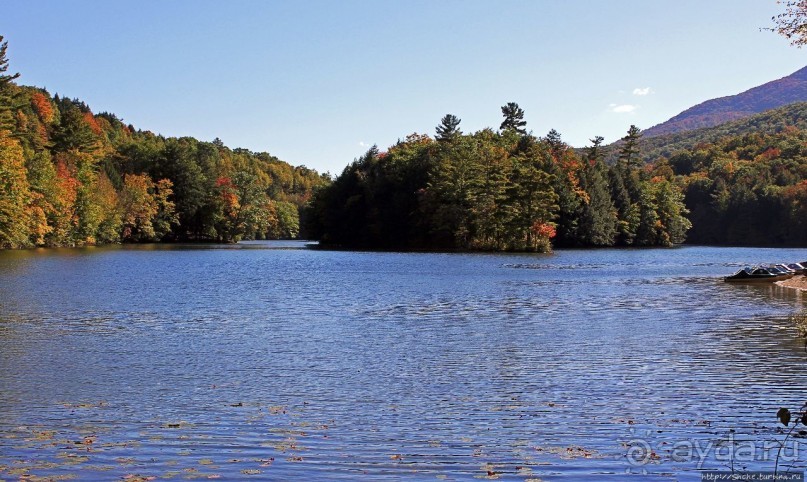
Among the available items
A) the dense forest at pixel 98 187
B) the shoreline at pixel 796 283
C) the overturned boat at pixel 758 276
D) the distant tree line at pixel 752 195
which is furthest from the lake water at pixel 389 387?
the distant tree line at pixel 752 195

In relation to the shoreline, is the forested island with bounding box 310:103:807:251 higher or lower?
higher

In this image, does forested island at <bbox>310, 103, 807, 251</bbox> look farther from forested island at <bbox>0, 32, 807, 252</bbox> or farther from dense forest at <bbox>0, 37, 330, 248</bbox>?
dense forest at <bbox>0, 37, 330, 248</bbox>

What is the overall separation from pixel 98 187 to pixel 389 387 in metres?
97.8

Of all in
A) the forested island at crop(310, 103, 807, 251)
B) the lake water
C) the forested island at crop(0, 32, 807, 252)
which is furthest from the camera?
the forested island at crop(310, 103, 807, 251)

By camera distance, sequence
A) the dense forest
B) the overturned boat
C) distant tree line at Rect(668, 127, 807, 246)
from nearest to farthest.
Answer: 1. the overturned boat
2. the dense forest
3. distant tree line at Rect(668, 127, 807, 246)

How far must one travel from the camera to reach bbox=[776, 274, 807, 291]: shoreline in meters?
42.8

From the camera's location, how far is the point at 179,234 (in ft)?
435

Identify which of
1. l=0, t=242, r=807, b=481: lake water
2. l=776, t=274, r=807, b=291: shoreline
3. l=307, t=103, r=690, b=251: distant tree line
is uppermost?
l=307, t=103, r=690, b=251: distant tree line

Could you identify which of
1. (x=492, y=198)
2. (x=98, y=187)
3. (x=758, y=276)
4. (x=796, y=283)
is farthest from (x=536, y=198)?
(x=98, y=187)

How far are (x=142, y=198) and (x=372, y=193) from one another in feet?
112

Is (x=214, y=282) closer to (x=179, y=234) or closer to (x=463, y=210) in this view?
(x=463, y=210)

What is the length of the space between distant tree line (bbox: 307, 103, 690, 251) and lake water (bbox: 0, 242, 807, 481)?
55965mm

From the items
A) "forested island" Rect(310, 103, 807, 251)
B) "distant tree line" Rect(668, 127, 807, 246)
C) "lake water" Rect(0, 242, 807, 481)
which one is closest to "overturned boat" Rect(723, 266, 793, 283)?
"lake water" Rect(0, 242, 807, 481)

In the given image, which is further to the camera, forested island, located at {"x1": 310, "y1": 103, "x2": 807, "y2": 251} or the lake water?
forested island, located at {"x1": 310, "y1": 103, "x2": 807, "y2": 251}
